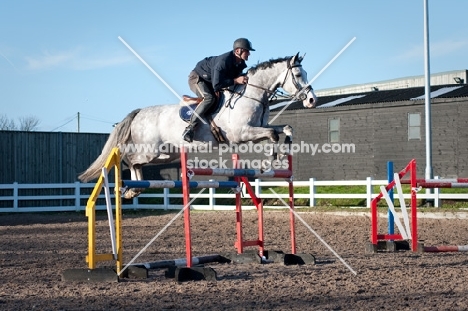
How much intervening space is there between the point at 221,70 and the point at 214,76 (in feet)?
0.43

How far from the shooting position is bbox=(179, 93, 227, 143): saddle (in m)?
10.5

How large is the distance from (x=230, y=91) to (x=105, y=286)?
12.7 feet

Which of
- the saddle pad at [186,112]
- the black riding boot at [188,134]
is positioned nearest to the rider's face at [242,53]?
the saddle pad at [186,112]

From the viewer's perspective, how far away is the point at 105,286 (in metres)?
7.79

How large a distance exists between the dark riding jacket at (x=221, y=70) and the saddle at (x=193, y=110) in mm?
405

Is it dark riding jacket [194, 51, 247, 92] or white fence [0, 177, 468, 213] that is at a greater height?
dark riding jacket [194, 51, 247, 92]

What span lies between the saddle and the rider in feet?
0.32

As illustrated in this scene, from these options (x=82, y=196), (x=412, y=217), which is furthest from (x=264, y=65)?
(x=82, y=196)

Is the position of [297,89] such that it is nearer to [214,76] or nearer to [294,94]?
[294,94]

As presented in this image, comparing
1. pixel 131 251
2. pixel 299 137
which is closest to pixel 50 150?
pixel 299 137

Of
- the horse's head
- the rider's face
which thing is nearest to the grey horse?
the horse's head

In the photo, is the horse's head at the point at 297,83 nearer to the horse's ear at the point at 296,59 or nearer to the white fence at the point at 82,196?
the horse's ear at the point at 296,59

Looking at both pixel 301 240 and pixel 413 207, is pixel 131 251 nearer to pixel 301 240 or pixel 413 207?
pixel 301 240

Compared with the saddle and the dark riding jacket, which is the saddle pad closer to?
the saddle
